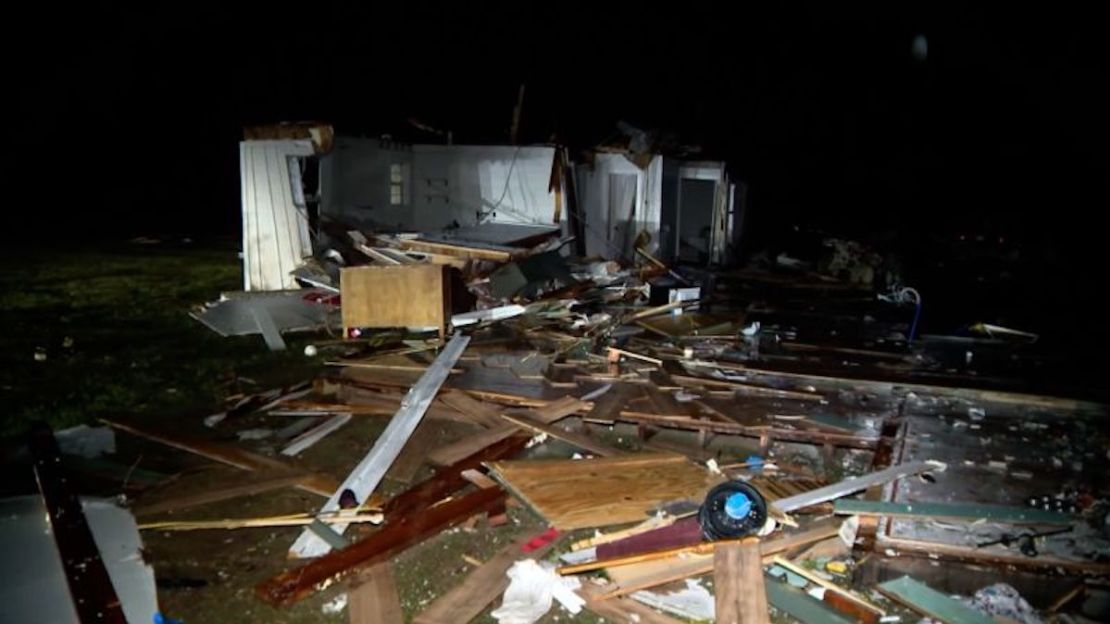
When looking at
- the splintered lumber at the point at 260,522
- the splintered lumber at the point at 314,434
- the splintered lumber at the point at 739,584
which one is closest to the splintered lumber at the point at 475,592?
the splintered lumber at the point at 260,522

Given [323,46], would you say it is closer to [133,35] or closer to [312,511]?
[133,35]

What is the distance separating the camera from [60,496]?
4.59 m

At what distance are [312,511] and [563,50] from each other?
21.8m

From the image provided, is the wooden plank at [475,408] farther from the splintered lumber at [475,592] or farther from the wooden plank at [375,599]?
the wooden plank at [375,599]

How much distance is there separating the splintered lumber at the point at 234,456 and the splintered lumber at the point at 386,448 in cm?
22

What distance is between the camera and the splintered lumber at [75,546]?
3.42 meters

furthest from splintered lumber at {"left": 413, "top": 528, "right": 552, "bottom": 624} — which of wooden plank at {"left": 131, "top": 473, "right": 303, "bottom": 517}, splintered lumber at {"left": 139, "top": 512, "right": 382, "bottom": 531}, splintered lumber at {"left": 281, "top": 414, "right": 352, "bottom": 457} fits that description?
splintered lumber at {"left": 281, "top": 414, "right": 352, "bottom": 457}

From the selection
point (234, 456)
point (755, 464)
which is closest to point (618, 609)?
point (755, 464)

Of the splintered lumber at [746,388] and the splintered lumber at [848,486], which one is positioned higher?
the splintered lumber at [746,388]

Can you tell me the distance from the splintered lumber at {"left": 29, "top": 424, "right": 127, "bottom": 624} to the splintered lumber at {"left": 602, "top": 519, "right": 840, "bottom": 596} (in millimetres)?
2673

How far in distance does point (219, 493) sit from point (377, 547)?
158 centimetres

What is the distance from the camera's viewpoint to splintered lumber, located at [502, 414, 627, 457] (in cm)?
585

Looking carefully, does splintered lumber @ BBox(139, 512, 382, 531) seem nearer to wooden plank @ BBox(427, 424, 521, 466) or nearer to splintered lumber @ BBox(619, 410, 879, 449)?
wooden plank @ BBox(427, 424, 521, 466)

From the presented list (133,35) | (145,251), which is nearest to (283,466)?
(145,251)
